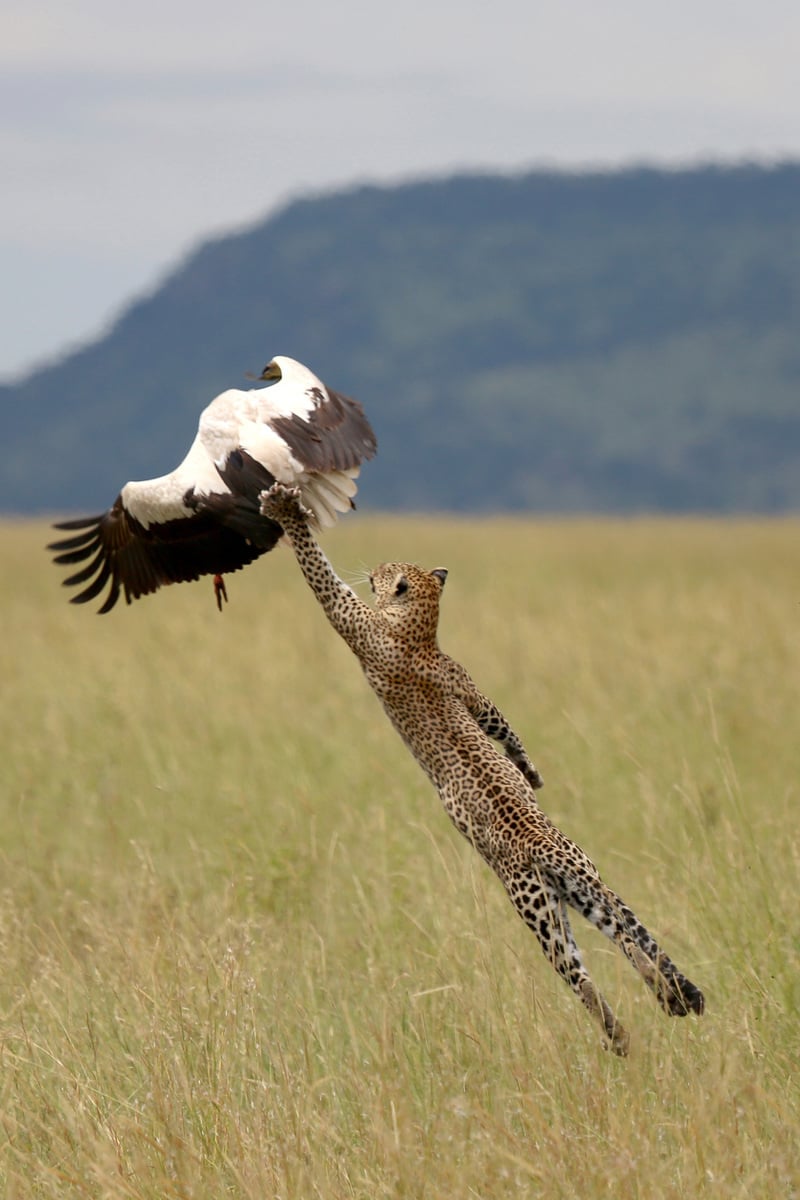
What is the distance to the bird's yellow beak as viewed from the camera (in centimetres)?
438

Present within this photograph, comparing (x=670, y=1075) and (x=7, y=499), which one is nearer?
(x=670, y=1075)

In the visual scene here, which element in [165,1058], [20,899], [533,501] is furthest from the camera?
[533,501]

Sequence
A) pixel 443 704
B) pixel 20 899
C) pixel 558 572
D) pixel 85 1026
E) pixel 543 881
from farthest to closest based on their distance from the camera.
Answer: pixel 558 572 < pixel 20 899 < pixel 85 1026 < pixel 443 704 < pixel 543 881

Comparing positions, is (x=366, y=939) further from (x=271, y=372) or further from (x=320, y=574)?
(x=320, y=574)

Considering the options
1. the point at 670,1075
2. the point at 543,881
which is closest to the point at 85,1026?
the point at 670,1075

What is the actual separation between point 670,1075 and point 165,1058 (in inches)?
46.9

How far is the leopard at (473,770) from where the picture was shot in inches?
116

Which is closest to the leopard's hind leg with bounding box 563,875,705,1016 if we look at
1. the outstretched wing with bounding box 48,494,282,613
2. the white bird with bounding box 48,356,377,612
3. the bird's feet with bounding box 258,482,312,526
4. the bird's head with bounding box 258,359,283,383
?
→ the bird's feet with bounding box 258,482,312,526

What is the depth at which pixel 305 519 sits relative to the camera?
3.35 meters

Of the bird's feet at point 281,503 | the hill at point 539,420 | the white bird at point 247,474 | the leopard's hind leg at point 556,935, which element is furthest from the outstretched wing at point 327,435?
the hill at point 539,420

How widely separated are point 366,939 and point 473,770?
2.43m

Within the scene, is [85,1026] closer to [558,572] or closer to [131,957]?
[131,957]

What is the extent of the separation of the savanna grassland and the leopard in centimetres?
18

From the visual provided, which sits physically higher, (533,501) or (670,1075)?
(670,1075)
